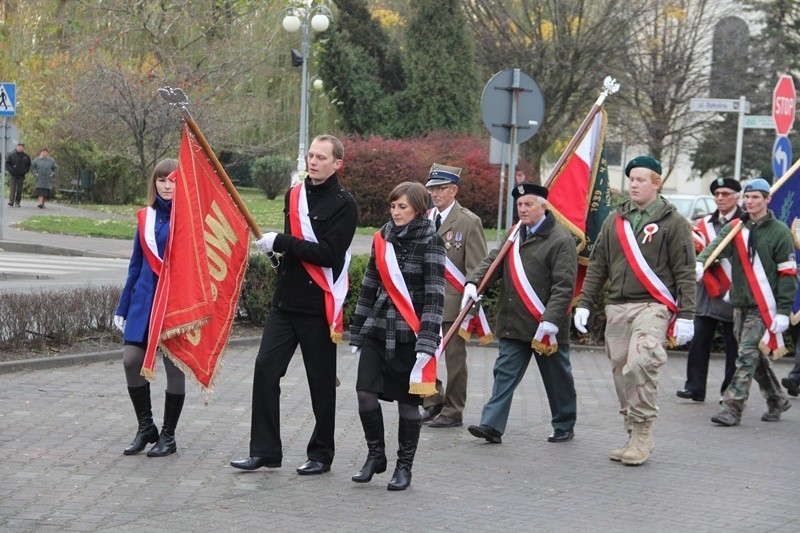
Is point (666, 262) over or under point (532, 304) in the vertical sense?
over

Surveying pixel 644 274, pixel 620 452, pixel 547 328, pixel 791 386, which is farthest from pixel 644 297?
pixel 791 386

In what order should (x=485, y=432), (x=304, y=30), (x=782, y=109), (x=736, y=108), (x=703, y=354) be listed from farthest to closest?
1. (x=304, y=30)
2. (x=736, y=108)
3. (x=782, y=109)
4. (x=703, y=354)
5. (x=485, y=432)

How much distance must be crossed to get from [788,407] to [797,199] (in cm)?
190

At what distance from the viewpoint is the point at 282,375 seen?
7516 millimetres

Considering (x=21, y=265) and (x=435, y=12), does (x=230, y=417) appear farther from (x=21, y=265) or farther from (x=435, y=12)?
(x=435, y=12)

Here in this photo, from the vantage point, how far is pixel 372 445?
739 centimetres

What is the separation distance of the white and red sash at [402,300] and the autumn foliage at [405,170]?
26767mm

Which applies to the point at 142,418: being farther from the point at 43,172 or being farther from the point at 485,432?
the point at 43,172

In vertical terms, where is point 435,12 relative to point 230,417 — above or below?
above

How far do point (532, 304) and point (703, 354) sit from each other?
2.85 m

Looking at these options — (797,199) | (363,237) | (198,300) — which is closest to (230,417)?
(198,300)

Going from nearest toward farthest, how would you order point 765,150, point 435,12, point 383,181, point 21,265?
point 21,265 → point 383,181 → point 435,12 → point 765,150

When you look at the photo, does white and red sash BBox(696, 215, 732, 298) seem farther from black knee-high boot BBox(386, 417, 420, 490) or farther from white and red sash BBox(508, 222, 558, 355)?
black knee-high boot BBox(386, 417, 420, 490)

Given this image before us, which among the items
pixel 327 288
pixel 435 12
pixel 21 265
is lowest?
pixel 21 265
